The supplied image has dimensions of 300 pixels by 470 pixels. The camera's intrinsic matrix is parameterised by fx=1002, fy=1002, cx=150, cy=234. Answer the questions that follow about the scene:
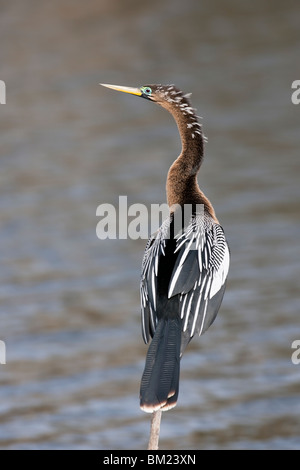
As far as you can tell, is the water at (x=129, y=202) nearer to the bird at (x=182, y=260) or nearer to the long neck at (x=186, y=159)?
the bird at (x=182, y=260)

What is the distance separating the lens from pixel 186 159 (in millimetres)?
4504

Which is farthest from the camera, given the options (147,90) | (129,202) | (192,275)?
(129,202)

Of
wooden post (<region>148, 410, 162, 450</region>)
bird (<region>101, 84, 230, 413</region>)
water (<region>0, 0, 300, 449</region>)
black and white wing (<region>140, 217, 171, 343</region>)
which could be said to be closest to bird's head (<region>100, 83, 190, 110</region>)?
bird (<region>101, 84, 230, 413</region>)

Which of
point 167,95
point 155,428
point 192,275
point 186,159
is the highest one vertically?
point 167,95

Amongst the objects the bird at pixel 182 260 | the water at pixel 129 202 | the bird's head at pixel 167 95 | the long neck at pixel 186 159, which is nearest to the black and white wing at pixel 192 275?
the bird at pixel 182 260

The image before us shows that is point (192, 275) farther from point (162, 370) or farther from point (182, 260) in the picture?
point (162, 370)

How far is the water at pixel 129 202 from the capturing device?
787 centimetres

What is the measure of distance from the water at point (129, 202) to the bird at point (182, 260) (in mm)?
2939

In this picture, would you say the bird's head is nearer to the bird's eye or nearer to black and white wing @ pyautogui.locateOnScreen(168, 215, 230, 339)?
the bird's eye

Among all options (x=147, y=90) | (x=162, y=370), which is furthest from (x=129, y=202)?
(x=162, y=370)

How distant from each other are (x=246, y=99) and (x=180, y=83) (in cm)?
94

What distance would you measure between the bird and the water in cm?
294

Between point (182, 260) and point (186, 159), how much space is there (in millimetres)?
455

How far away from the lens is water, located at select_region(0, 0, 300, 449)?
25.8ft
